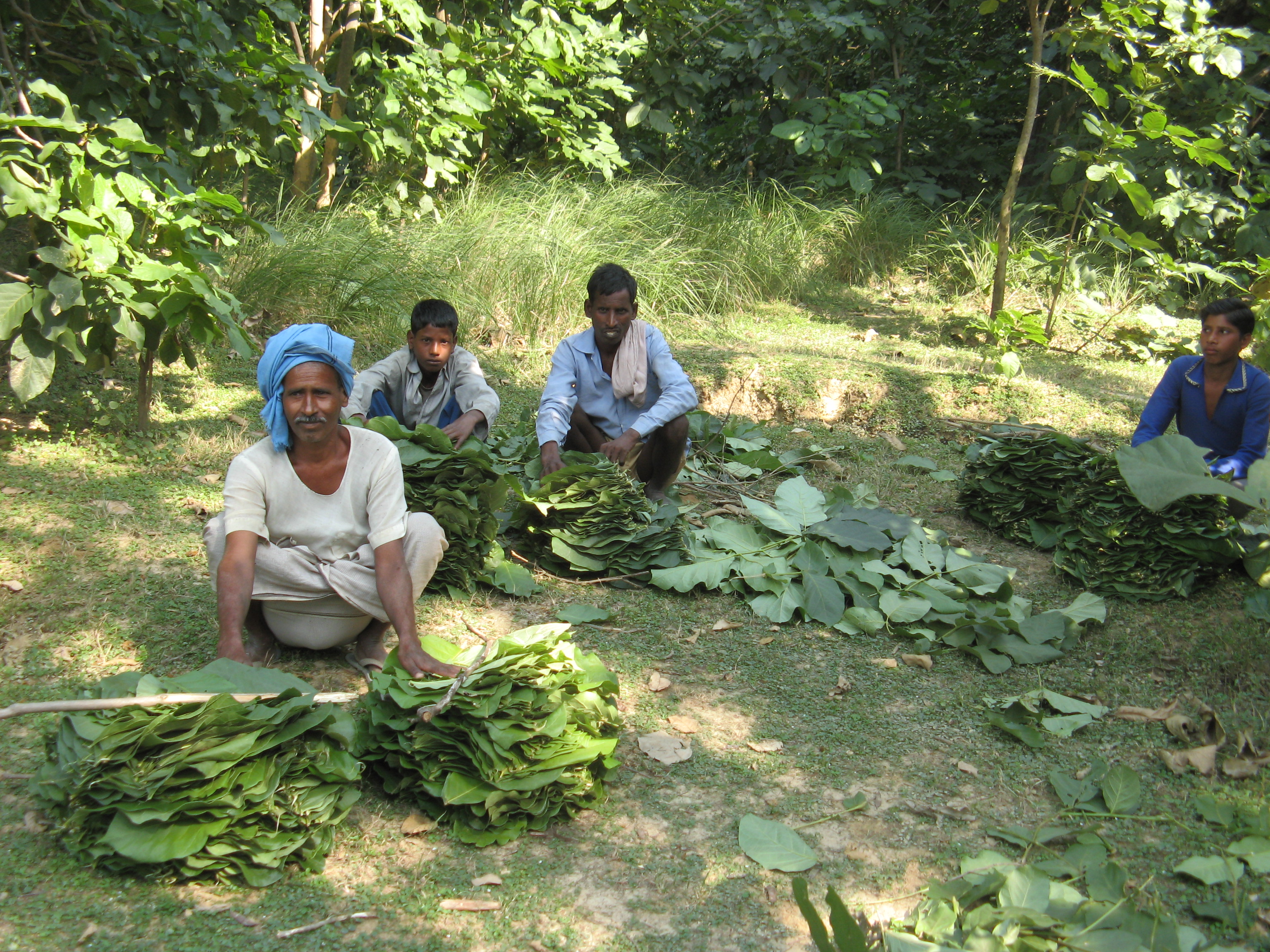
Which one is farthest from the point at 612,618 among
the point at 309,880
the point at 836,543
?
the point at 309,880

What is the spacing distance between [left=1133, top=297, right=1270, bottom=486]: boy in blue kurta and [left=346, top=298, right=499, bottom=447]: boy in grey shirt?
305 centimetres

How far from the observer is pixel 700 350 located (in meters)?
6.87

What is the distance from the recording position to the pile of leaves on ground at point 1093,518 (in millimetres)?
3861

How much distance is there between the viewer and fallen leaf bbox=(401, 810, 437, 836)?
7.84ft

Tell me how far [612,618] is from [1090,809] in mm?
1734

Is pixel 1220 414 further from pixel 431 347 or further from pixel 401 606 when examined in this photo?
pixel 401 606

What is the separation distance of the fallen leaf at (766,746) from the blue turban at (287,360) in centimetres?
162

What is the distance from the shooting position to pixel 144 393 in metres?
4.55

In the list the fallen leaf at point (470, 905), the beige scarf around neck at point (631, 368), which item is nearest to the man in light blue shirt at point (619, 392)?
the beige scarf around neck at point (631, 368)

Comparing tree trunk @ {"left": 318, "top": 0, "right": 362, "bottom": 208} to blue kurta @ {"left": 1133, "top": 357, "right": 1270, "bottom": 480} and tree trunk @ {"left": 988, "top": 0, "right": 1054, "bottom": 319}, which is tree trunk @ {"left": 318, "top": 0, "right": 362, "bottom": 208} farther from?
blue kurta @ {"left": 1133, "top": 357, "right": 1270, "bottom": 480}

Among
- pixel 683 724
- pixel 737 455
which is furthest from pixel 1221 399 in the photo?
pixel 683 724

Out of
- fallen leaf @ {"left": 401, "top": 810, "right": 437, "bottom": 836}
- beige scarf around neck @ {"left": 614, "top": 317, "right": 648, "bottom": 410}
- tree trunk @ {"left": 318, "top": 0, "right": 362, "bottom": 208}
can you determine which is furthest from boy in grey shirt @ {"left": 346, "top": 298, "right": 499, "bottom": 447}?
tree trunk @ {"left": 318, "top": 0, "right": 362, "bottom": 208}

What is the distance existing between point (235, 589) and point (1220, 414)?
425cm

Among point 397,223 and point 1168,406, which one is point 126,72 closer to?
point 397,223
